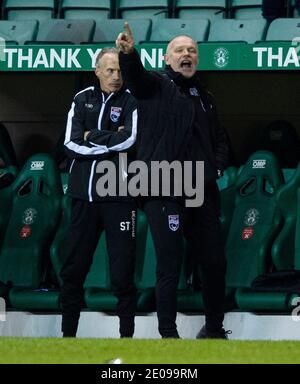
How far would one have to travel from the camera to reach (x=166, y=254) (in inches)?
341

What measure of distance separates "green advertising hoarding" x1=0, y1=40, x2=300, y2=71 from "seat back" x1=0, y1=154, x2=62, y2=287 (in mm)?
879

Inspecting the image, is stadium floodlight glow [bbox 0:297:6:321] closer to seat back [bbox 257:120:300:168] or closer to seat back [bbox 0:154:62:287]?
seat back [bbox 0:154:62:287]

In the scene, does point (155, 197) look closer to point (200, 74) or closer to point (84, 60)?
point (84, 60)

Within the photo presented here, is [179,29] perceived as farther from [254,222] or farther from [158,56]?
[254,222]

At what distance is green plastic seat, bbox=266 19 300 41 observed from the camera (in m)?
12.2

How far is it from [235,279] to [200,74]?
8.19 ft

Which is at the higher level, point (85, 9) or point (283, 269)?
point (85, 9)

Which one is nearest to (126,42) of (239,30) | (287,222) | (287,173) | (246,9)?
(287,222)

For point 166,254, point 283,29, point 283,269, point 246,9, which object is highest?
point 246,9

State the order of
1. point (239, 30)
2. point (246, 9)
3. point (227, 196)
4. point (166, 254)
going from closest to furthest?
point (166, 254) → point (227, 196) → point (239, 30) → point (246, 9)

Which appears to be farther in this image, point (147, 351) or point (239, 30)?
point (239, 30)

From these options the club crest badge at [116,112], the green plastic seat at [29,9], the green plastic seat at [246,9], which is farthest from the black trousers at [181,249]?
the green plastic seat at [29,9]

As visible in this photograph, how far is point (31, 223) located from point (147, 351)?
479 centimetres

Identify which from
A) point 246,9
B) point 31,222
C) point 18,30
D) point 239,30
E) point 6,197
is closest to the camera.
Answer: point 31,222
